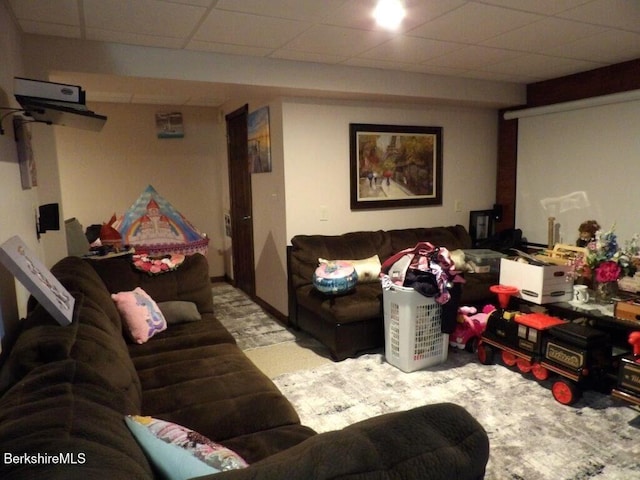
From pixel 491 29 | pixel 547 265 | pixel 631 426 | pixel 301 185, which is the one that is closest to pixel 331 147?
pixel 301 185

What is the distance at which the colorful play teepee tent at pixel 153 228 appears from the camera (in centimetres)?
377

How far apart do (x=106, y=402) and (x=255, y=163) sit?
3688 mm

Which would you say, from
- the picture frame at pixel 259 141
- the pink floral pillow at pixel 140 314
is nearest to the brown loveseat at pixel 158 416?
the pink floral pillow at pixel 140 314

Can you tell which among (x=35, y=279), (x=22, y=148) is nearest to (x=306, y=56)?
(x=22, y=148)

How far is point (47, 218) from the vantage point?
105 inches

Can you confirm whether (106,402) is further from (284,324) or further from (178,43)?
(284,324)

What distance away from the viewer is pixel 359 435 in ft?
3.01

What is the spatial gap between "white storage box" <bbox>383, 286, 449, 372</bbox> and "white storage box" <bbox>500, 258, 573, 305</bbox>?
66 centimetres

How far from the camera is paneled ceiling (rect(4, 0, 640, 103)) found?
96.3 inches

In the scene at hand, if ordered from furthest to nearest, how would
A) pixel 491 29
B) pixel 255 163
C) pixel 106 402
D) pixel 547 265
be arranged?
pixel 255 163, pixel 547 265, pixel 491 29, pixel 106 402

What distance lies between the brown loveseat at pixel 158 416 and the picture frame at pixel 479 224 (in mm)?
3529

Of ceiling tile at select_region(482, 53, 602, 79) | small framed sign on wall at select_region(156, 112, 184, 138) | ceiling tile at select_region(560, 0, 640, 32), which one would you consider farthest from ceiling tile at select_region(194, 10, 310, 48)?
small framed sign on wall at select_region(156, 112, 184, 138)

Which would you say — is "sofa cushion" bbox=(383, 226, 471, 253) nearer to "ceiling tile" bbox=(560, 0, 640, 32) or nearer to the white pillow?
the white pillow

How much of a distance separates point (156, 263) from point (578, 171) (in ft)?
12.9
